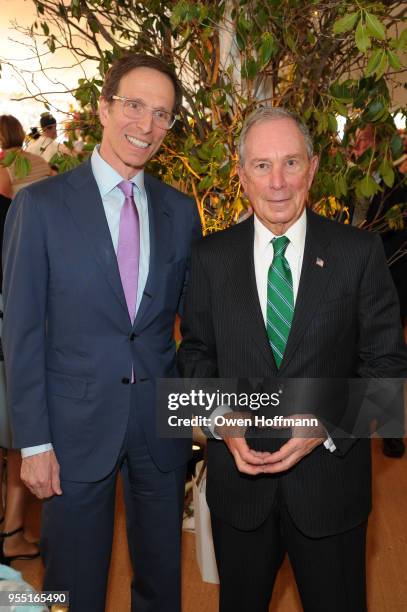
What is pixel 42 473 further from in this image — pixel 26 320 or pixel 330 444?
pixel 330 444

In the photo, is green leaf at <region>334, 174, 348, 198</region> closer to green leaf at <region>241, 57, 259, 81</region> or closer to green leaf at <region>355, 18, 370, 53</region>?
green leaf at <region>241, 57, 259, 81</region>

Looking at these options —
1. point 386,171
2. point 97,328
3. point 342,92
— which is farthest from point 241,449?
point 342,92

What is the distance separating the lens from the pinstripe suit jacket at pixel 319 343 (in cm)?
172

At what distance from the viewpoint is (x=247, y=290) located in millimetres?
1780

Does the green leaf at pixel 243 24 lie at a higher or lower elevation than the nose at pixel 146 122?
higher

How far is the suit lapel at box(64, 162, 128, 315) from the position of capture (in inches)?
74.9

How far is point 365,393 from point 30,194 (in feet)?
3.40

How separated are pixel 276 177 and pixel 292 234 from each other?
159 mm

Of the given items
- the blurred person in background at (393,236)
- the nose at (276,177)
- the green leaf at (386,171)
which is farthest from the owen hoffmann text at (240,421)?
the blurred person in background at (393,236)

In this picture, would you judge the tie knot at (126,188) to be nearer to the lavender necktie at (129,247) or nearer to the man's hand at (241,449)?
the lavender necktie at (129,247)

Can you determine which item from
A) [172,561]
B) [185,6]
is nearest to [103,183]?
[185,6]

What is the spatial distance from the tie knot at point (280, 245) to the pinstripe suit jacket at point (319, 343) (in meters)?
0.06

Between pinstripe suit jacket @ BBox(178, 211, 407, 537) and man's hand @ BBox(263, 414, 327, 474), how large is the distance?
0.08 metres

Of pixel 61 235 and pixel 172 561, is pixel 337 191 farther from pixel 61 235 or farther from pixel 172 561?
pixel 172 561
